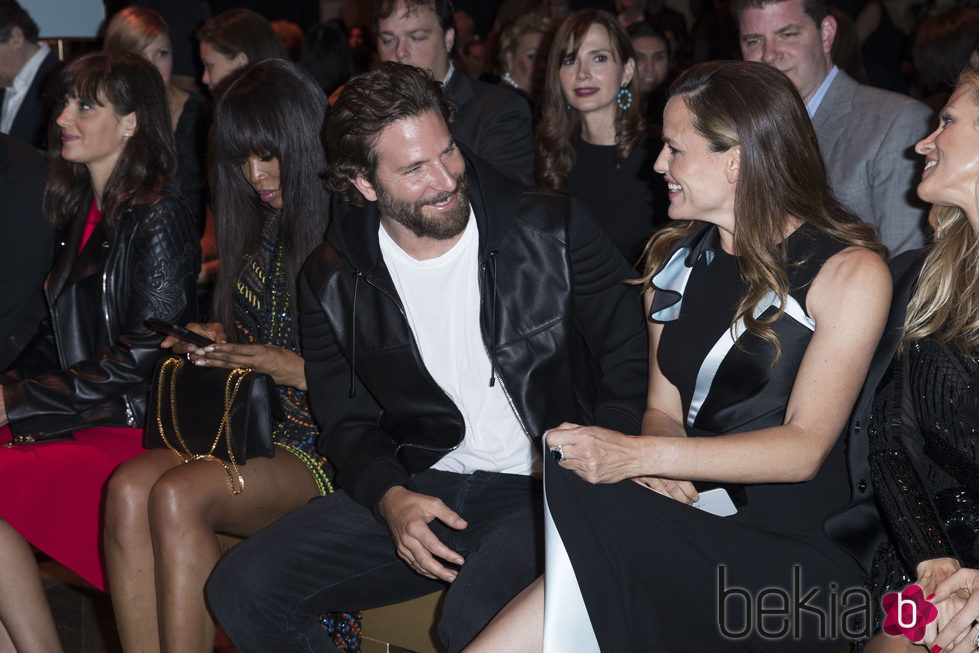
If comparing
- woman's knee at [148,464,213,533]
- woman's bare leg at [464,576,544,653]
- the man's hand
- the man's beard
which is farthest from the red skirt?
woman's bare leg at [464,576,544,653]

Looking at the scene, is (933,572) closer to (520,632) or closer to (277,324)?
(520,632)

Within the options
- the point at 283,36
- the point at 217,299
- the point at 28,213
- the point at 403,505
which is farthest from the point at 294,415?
the point at 283,36

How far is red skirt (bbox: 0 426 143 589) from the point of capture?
3.05 metres

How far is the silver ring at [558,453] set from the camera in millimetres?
1984

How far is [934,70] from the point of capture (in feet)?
14.5

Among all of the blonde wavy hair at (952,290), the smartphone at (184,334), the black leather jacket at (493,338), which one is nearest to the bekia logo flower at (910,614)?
the blonde wavy hair at (952,290)

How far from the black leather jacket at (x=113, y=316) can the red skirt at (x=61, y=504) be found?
13 centimetres

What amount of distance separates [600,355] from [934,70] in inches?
99.5

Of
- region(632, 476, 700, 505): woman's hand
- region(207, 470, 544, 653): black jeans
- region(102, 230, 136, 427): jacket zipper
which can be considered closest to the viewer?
region(632, 476, 700, 505): woman's hand

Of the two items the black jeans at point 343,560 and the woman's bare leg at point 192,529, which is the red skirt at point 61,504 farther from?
the black jeans at point 343,560

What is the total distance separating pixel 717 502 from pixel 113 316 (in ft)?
6.40

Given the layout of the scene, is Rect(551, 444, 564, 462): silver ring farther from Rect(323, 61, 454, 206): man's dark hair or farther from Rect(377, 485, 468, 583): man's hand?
Rect(323, 61, 454, 206): man's dark hair

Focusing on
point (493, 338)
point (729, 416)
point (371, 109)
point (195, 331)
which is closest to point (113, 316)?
point (195, 331)

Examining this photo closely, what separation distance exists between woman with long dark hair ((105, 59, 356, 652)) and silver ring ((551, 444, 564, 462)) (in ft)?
3.61
